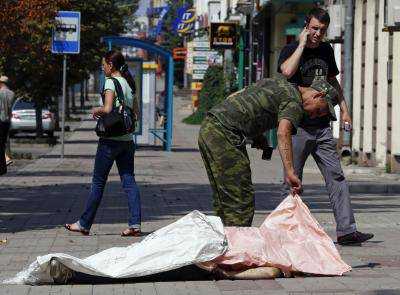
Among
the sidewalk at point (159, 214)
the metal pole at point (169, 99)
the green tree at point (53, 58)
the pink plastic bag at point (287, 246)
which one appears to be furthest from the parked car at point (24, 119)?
the pink plastic bag at point (287, 246)

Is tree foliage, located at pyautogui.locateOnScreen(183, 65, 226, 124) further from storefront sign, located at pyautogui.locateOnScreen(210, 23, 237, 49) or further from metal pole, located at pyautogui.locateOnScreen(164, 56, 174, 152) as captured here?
metal pole, located at pyautogui.locateOnScreen(164, 56, 174, 152)

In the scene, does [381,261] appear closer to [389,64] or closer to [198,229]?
[198,229]

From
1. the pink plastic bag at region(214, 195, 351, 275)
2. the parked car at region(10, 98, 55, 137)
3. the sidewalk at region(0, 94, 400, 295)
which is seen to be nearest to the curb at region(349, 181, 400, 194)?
the sidewalk at region(0, 94, 400, 295)

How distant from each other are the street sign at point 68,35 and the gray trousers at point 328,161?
58.6 ft

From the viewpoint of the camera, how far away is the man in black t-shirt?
11453mm

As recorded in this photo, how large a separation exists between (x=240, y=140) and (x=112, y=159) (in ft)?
10.3

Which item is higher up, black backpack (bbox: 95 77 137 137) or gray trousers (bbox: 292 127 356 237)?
black backpack (bbox: 95 77 137 137)

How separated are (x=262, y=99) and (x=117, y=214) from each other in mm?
5833

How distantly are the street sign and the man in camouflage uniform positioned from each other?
62.9ft

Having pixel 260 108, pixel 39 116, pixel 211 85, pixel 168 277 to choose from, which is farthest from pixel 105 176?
pixel 211 85

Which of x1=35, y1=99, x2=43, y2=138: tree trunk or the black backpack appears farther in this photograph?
x1=35, y1=99, x2=43, y2=138: tree trunk

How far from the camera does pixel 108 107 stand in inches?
512

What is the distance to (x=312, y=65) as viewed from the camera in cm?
1155

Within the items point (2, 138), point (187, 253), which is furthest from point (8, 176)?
point (187, 253)
